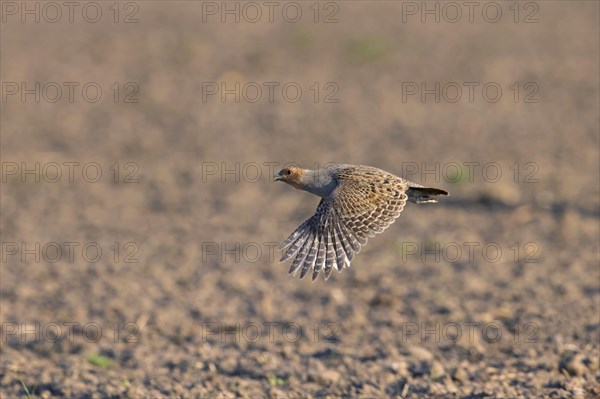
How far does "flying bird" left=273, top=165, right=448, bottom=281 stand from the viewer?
7129 millimetres

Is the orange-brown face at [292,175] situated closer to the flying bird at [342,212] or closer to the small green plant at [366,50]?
the flying bird at [342,212]

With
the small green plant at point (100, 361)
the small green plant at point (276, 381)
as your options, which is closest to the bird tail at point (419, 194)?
the small green plant at point (276, 381)

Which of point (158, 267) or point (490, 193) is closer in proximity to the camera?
point (158, 267)

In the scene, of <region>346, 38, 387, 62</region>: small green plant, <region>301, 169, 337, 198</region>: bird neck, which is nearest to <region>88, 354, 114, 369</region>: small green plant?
<region>301, 169, 337, 198</region>: bird neck

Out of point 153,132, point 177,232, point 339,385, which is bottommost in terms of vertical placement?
point 339,385

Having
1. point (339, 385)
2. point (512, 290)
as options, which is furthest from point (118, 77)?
point (339, 385)

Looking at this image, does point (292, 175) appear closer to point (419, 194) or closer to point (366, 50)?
point (419, 194)

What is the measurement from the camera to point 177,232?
12.9 meters

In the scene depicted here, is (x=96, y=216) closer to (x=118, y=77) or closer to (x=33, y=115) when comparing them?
(x=33, y=115)

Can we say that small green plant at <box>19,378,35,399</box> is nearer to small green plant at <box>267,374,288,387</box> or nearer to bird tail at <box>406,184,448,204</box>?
small green plant at <box>267,374,288,387</box>

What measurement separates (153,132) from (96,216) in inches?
120

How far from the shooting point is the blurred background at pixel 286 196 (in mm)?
8945

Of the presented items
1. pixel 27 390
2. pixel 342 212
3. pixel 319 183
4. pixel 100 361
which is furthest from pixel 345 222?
pixel 100 361

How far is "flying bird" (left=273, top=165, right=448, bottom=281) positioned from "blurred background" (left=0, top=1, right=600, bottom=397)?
1430mm
